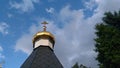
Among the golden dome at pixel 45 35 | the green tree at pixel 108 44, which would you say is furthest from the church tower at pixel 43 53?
the green tree at pixel 108 44

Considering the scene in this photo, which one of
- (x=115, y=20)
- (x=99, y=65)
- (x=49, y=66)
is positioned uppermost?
(x=115, y=20)

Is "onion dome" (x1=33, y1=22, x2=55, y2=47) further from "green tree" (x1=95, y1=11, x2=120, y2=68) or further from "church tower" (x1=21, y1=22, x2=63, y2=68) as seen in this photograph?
"green tree" (x1=95, y1=11, x2=120, y2=68)

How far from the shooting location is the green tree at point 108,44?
48.0 ft

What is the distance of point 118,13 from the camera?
16922mm

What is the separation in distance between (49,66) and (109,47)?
4598 millimetres

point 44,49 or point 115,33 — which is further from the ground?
point 44,49

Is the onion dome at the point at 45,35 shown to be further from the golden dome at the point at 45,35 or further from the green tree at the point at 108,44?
the green tree at the point at 108,44

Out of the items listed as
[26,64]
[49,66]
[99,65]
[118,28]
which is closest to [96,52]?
[99,65]

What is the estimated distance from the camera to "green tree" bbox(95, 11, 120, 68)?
48.0ft

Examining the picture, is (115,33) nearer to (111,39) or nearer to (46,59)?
(111,39)

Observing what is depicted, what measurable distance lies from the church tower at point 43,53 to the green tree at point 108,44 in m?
3.96

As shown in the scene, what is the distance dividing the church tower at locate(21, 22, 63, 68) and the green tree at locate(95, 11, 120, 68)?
3962 mm

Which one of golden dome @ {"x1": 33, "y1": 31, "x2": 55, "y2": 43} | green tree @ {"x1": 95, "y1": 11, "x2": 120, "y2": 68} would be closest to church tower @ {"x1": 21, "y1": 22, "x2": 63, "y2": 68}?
golden dome @ {"x1": 33, "y1": 31, "x2": 55, "y2": 43}

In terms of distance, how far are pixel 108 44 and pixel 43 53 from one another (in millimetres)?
6051
